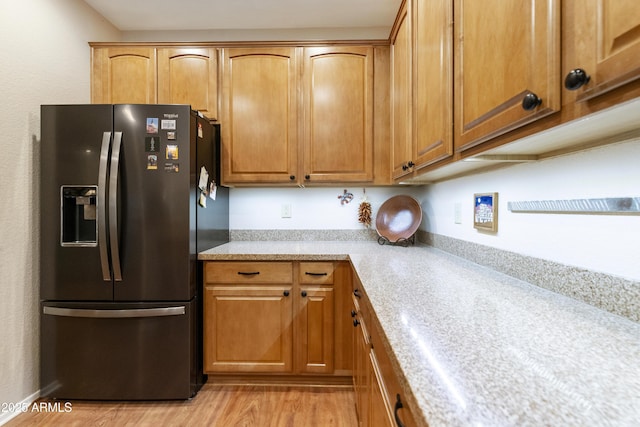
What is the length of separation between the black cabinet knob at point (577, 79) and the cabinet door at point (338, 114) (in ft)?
5.39

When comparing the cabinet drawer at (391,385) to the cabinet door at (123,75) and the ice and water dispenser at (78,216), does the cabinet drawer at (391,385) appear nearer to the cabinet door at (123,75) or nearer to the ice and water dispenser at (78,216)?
the ice and water dispenser at (78,216)

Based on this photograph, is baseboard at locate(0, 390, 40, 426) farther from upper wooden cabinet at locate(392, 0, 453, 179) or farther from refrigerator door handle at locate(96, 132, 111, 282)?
upper wooden cabinet at locate(392, 0, 453, 179)

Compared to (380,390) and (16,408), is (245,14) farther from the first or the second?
(16,408)

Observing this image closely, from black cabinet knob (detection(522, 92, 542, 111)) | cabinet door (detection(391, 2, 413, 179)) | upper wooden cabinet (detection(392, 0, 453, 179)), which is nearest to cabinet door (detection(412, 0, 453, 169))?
upper wooden cabinet (detection(392, 0, 453, 179))

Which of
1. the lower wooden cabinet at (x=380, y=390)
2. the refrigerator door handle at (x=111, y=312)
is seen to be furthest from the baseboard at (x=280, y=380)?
the lower wooden cabinet at (x=380, y=390)

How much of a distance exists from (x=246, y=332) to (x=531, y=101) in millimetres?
1853

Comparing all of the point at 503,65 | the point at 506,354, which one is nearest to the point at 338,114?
the point at 503,65

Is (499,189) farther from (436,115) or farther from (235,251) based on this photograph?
(235,251)

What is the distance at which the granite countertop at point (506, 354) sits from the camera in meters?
0.44

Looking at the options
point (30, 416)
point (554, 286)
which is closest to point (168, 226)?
point (30, 416)

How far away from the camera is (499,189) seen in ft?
4.39

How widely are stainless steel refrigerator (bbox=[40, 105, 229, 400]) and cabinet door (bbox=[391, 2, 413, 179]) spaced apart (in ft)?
4.10

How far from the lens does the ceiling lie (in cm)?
216

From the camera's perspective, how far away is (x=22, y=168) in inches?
67.6
